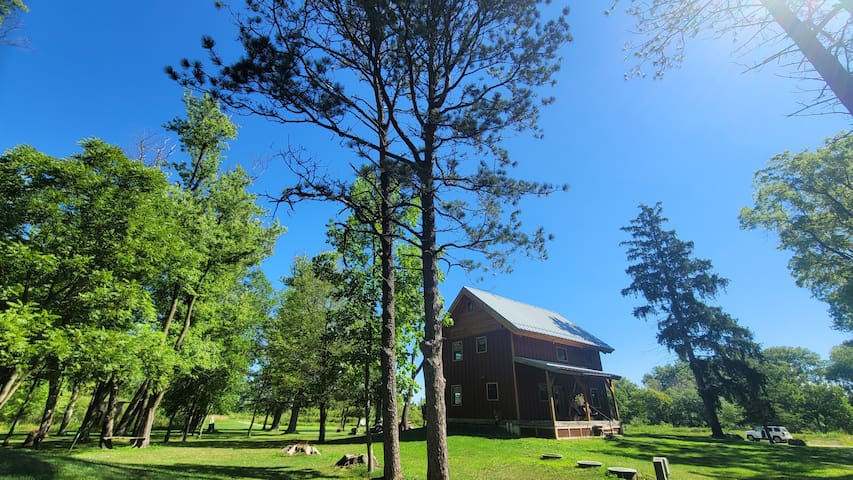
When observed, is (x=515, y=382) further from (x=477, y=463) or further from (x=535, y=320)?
(x=477, y=463)

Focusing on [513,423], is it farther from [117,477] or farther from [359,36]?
[359,36]

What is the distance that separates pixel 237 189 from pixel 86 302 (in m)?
9.45

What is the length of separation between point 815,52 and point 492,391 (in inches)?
852

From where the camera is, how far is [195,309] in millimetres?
18828

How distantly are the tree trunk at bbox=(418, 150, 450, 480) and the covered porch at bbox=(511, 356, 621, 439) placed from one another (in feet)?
45.7

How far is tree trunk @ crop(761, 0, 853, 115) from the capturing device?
155 inches

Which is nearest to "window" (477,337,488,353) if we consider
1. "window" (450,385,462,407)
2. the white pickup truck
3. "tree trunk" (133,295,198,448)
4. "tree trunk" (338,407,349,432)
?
"window" (450,385,462,407)

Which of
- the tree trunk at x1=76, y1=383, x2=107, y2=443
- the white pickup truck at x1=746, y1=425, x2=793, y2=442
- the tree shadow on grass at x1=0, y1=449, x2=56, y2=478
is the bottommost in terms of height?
the white pickup truck at x1=746, y1=425, x2=793, y2=442

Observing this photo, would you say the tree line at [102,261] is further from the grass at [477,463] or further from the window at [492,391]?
the window at [492,391]

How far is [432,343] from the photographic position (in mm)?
7508

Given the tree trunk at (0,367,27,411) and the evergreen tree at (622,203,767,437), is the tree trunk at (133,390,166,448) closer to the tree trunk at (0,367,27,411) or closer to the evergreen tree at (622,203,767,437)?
the tree trunk at (0,367,27,411)

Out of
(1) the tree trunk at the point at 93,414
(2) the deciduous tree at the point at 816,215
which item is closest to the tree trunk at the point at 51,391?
(1) the tree trunk at the point at 93,414

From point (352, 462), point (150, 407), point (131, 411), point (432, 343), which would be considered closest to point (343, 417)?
point (131, 411)

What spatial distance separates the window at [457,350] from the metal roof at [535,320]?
354cm
